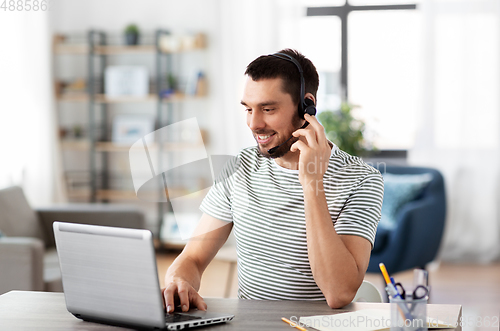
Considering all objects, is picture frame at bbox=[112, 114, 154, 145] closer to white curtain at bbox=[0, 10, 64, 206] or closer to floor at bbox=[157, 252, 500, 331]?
white curtain at bbox=[0, 10, 64, 206]

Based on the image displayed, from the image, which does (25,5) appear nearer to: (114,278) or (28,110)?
(28,110)

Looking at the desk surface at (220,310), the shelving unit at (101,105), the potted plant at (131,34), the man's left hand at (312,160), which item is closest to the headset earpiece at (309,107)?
the man's left hand at (312,160)

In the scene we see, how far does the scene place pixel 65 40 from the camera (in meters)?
4.65

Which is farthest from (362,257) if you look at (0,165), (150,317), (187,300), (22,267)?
(0,165)

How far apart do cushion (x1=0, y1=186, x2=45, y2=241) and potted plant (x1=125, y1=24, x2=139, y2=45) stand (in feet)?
5.85

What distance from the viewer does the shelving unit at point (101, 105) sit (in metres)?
4.43

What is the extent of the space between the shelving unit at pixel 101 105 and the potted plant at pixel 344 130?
3.59ft

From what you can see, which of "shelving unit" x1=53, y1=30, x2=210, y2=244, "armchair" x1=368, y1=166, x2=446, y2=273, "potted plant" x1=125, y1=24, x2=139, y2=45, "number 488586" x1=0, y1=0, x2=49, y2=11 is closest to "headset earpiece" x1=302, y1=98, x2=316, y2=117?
"armchair" x1=368, y1=166, x2=446, y2=273

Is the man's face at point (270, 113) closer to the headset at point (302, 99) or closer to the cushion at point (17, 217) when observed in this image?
the headset at point (302, 99)

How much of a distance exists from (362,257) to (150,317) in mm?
538

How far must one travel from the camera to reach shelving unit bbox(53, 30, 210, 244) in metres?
4.43

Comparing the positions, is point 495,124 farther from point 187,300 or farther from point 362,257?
point 187,300

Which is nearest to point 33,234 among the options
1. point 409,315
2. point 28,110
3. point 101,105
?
point 28,110

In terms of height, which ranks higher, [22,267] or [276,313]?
[276,313]
